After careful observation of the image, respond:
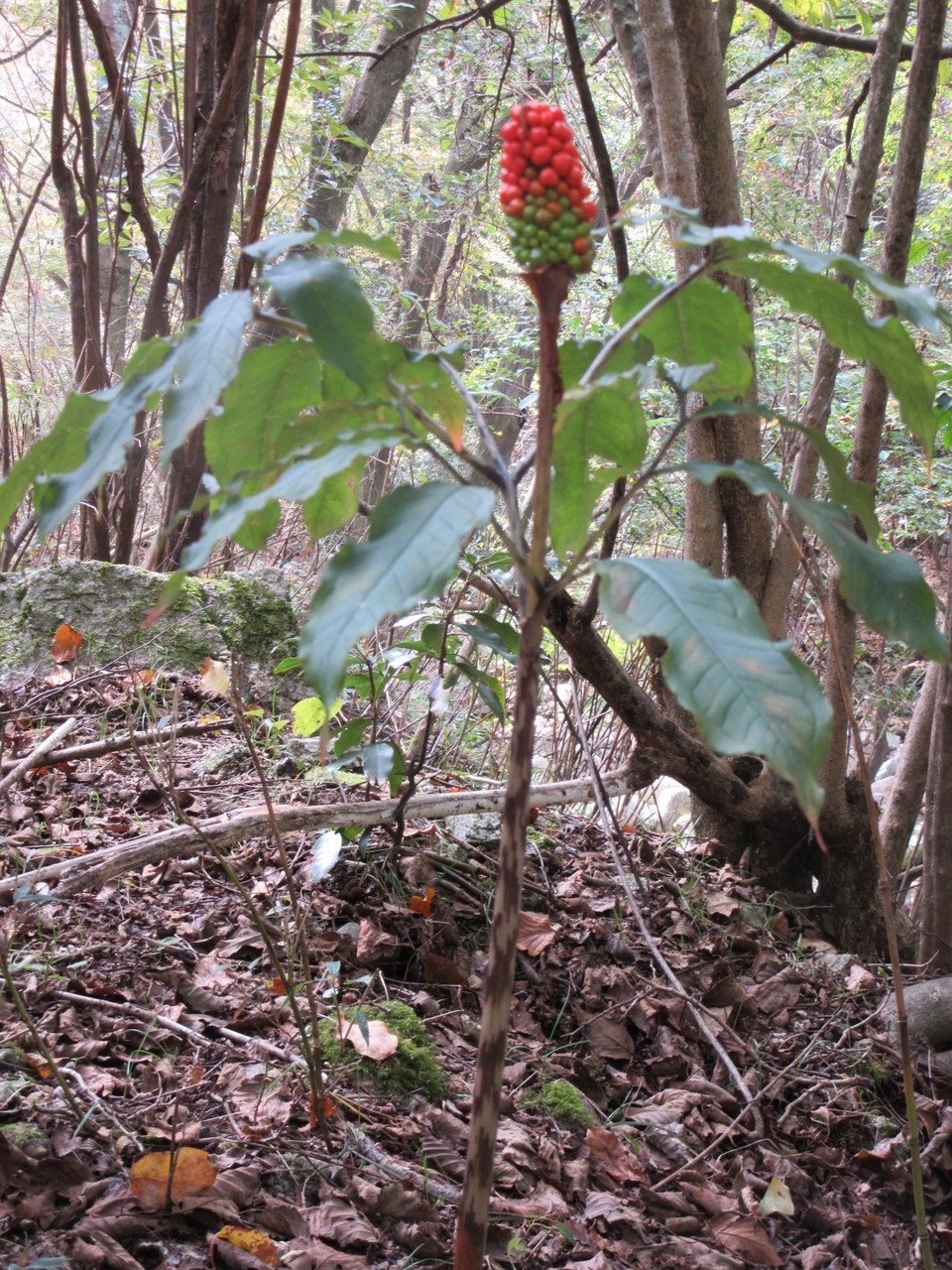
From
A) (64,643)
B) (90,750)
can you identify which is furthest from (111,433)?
(64,643)

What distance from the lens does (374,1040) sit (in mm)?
1447

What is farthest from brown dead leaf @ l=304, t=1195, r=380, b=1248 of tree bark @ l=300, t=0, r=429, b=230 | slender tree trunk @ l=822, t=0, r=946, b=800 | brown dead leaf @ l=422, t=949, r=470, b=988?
tree bark @ l=300, t=0, r=429, b=230

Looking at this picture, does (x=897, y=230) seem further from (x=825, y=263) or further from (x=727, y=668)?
(x=727, y=668)

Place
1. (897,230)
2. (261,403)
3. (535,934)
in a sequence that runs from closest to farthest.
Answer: (261,403) → (535,934) → (897,230)

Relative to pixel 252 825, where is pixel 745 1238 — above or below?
below

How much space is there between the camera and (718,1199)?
1.48m

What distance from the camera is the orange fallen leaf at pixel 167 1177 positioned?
107 cm

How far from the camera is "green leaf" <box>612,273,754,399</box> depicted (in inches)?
36.4

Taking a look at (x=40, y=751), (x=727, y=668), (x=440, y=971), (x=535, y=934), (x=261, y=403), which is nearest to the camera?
(x=727, y=668)

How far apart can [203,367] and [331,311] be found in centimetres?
12

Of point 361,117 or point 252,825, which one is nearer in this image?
point 252,825

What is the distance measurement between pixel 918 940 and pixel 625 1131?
1.58m

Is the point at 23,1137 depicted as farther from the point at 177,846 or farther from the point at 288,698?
the point at 288,698

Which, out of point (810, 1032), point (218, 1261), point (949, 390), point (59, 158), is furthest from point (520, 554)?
point (59, 158)
